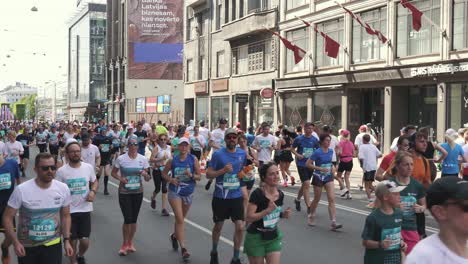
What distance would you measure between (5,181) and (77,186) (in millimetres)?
887

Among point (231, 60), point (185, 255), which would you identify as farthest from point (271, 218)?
point (231, 60)

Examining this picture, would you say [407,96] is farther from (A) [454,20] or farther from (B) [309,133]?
(B) [309,133]

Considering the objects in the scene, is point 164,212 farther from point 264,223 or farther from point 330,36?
point 330,36

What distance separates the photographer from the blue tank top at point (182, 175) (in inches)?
332

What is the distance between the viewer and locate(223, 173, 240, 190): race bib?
7867mm

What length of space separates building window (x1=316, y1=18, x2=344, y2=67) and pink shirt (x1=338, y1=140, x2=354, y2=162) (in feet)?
48.1

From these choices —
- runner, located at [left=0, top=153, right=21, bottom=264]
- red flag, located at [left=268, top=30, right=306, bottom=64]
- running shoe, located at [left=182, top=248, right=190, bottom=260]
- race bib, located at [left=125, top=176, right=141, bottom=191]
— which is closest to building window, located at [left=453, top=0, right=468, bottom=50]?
red flag, located at [left=268, top=30, right=306, bottom=64]

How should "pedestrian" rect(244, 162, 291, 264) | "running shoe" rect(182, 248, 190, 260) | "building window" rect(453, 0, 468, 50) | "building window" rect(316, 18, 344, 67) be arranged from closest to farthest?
"pedestrian" rect(244, 162, 291, 264), "running shoe" rect(182, 248, 190, 260), "building window" rect(453, 0, 468, 50), "building window" rect(316, 18, 344, 67)

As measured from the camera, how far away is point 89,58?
109312 millimetres

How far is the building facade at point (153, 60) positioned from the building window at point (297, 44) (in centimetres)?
1847

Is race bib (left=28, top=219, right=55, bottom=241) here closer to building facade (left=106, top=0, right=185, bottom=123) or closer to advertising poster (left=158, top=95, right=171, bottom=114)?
building facade (left=106, top=0, right=185, bottom=123)

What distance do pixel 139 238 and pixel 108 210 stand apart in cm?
326

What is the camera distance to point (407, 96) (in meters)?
26.3

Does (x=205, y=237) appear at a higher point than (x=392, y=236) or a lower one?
lower
